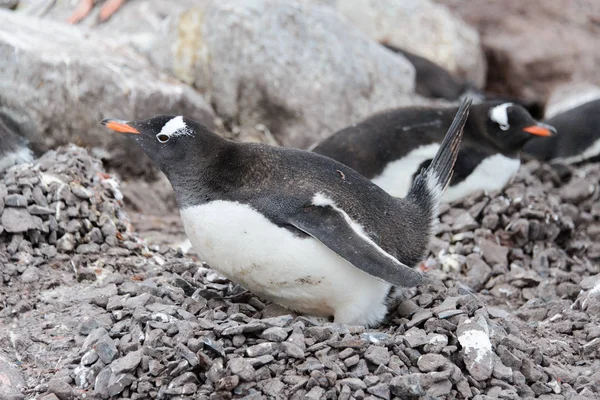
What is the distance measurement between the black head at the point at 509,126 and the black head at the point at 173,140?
2879mm

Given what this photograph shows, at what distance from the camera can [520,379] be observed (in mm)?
3066

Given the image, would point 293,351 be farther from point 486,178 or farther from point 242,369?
point 486,178

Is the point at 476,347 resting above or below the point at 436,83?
above

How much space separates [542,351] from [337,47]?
4.24m

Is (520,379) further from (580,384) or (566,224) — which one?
(566,224)

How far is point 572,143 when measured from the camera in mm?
6684

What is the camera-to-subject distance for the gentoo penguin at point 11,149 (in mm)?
4672

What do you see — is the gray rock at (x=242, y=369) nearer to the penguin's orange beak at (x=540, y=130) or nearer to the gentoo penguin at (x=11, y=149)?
the gentoo penguin at (x=11, y=149)

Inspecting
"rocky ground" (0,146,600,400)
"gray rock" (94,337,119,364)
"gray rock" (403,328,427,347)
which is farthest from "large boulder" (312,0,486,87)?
"gray rock" (94,337,119,364)

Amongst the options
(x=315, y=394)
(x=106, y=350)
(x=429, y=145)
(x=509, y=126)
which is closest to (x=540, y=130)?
(x=509, y=126)

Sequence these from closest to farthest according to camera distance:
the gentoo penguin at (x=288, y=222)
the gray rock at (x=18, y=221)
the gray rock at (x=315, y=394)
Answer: the gray rock at (x=315, y=394) < the gentoo penguin at (x=288, y=222) < the gray rock at (x=18, y=221)

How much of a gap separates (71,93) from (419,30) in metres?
A: 5.26

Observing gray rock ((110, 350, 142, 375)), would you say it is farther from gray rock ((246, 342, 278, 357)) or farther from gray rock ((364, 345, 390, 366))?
gray rock ((364, 345, 390, 366))

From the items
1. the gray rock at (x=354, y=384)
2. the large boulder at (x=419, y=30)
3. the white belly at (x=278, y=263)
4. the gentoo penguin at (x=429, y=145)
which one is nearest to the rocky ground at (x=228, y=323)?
the gray rock at (x=354, y=384)
